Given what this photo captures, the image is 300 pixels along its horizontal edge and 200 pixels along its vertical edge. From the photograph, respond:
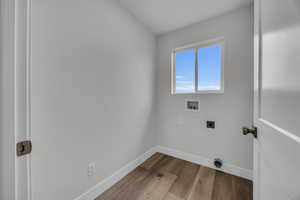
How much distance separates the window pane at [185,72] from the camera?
2.08m

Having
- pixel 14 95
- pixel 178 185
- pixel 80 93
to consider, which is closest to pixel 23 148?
pixel 14 95

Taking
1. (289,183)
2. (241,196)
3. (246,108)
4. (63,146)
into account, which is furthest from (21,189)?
(246,108)

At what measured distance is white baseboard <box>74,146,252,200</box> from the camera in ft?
4.23

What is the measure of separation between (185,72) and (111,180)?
2088 millimetres

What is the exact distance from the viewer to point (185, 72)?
7.09 ft

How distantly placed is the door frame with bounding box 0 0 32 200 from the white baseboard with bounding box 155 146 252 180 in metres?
2.03

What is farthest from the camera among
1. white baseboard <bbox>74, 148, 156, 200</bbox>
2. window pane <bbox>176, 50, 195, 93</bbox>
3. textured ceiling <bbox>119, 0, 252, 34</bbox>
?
window pane <bbox>176, 50, 195, 93</bbox>

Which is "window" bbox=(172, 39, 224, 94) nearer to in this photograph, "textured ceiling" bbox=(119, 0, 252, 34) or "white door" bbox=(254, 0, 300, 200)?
"textured ceiling" bbox=(119, 0, 252, 34)

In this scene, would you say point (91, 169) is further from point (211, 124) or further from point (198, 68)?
point (198, 68)

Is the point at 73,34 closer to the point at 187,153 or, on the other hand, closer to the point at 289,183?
the point at 289,183

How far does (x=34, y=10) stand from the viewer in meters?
0.87

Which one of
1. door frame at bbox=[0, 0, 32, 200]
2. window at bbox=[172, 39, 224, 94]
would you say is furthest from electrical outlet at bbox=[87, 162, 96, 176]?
window at bbox=[172, 39, 224, 94]

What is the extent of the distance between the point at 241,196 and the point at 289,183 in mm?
1363

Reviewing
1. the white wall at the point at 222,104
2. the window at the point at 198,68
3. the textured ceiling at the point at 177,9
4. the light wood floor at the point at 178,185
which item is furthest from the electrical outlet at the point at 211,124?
the textured ceiling at the point at 177,9
